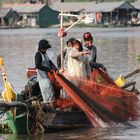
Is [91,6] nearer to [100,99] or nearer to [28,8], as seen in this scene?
[28,8]

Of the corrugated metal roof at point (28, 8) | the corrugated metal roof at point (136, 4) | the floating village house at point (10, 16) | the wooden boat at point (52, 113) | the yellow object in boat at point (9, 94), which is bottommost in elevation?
the floating village house at point (10, 16)

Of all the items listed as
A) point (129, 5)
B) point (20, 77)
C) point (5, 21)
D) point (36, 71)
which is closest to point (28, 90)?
point (36, 71)

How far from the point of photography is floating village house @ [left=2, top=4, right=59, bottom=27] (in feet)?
435

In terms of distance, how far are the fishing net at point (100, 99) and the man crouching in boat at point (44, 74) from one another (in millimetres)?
228

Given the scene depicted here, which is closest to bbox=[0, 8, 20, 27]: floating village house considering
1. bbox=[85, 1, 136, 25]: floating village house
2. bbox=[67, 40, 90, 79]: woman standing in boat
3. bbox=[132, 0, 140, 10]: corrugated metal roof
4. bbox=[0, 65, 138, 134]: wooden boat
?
bbox=[85, 1, 136, 25]: floating village house

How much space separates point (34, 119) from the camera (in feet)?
45.0

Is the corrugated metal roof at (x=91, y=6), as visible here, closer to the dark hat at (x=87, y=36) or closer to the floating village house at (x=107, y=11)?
the floating village house at (x=107, y=11)

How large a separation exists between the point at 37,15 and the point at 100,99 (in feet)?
390

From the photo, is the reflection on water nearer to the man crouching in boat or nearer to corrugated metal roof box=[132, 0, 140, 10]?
the man crouching in boat

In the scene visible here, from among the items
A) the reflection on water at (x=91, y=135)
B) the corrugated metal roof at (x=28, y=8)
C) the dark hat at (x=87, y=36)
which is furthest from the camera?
the corrugated metal roof at (x=28, y=8)

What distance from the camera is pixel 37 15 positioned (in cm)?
13300

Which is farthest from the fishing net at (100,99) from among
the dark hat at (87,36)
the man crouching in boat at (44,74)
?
the dark hat at (87,36)

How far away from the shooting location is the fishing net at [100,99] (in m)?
14.2

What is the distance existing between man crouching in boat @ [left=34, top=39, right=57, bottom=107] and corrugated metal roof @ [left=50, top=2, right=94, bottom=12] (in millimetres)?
115191
